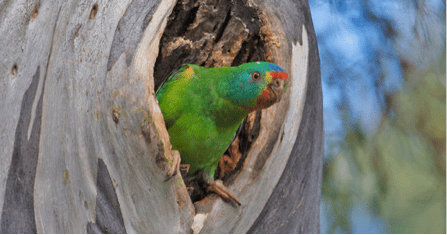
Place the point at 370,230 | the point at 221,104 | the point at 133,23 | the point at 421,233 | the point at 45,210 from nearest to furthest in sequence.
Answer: the point at 45,210 → the point at 133,23 → the point at 221,104 → the point at 421,233 → the point at 370,230

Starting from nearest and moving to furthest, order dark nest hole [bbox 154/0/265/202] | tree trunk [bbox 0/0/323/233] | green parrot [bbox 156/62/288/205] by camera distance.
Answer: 1. tree trunk [bbox 0/0/323/233]
2. green parrot [bbox 156/62/288/205]
3. dark nest hole [bbox 154/0/265/202]

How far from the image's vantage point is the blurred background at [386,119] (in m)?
2.45

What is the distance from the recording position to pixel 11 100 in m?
Result: 1.31

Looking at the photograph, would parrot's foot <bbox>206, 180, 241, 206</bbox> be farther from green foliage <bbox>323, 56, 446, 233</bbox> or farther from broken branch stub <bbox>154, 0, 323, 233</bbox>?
green foliage <bbox>323, 56, 446, 233</bbox>

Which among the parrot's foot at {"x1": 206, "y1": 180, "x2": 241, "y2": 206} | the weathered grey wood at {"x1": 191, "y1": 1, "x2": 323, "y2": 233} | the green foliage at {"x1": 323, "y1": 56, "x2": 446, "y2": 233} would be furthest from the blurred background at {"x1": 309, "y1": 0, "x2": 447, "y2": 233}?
the parrot's foot at {"x1": 206, "y1": 180, "x2": 241, "y2": 206}

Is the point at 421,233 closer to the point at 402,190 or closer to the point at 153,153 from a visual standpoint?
the point at 402,190

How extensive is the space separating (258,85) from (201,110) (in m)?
0.33

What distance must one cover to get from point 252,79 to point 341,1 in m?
1.45

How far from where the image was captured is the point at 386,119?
8.53 ft

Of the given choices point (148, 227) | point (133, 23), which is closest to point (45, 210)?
point (148, 227)

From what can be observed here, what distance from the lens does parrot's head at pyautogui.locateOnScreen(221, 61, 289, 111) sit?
4.63ft

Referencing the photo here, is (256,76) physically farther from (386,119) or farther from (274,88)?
(386,119)

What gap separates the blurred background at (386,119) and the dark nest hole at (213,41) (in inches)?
35.7

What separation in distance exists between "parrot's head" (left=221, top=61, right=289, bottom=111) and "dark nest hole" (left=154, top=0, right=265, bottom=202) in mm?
254
